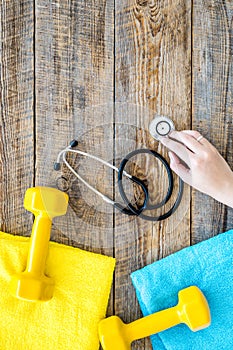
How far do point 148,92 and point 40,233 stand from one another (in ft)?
1.18

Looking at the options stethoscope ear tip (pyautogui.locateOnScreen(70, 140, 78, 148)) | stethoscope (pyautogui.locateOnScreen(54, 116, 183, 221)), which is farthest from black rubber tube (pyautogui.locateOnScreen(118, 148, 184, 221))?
stethoscope ear tip (pyautogui.locateOnScreen(70, 140, 78, 148))

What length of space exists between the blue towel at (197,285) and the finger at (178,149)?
0.17m

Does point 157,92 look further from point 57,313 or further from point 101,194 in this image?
point 57,313

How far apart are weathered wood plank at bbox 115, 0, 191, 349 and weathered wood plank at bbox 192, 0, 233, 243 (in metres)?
0.02

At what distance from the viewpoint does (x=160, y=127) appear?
989 millimetres

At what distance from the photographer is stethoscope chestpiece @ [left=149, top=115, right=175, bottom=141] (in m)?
0.99

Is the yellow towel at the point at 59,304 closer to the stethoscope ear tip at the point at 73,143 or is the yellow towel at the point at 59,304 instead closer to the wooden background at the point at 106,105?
the wooden background at the point at 106,105

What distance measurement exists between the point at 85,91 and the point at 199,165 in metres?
0.28

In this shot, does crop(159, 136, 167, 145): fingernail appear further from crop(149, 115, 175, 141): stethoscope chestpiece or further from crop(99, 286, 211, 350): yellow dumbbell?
crop(99, 286, 211, 350): yellow dumbbell

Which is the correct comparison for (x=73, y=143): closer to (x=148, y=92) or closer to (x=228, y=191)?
(x=148, y=92)

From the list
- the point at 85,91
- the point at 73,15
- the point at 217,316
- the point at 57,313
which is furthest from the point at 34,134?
the point at 217,316

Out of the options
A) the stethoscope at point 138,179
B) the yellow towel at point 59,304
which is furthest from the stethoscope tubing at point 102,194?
the yellow towel at point 59,304

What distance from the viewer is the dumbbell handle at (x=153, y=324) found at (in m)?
0.91


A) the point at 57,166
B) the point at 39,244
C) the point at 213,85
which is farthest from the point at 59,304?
the point at 213,85
